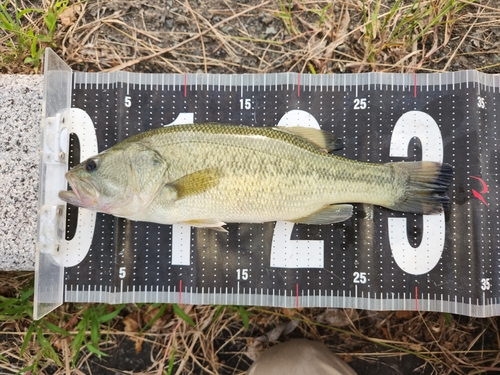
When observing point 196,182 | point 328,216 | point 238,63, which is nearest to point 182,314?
point 196,182

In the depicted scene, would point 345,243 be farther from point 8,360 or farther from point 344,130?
point 8,360

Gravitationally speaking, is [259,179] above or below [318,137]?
below

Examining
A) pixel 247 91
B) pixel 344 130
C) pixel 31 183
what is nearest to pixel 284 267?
pixel 344 130

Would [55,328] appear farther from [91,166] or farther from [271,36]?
[271,36]

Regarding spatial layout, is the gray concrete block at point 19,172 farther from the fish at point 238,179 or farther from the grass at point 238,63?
the fish at point 238,179

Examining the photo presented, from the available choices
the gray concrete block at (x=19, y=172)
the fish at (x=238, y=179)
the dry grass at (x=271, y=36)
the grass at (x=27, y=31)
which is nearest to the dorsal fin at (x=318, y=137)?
the fish at (x=238, y=179)

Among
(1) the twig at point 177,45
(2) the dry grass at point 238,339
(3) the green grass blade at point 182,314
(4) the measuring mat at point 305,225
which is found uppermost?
(1) the twig at point 177,45

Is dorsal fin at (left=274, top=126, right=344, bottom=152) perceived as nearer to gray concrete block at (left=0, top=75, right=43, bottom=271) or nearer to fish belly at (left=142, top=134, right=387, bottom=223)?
fish belly at (left=142, top=134, right=387, bottom=223)
